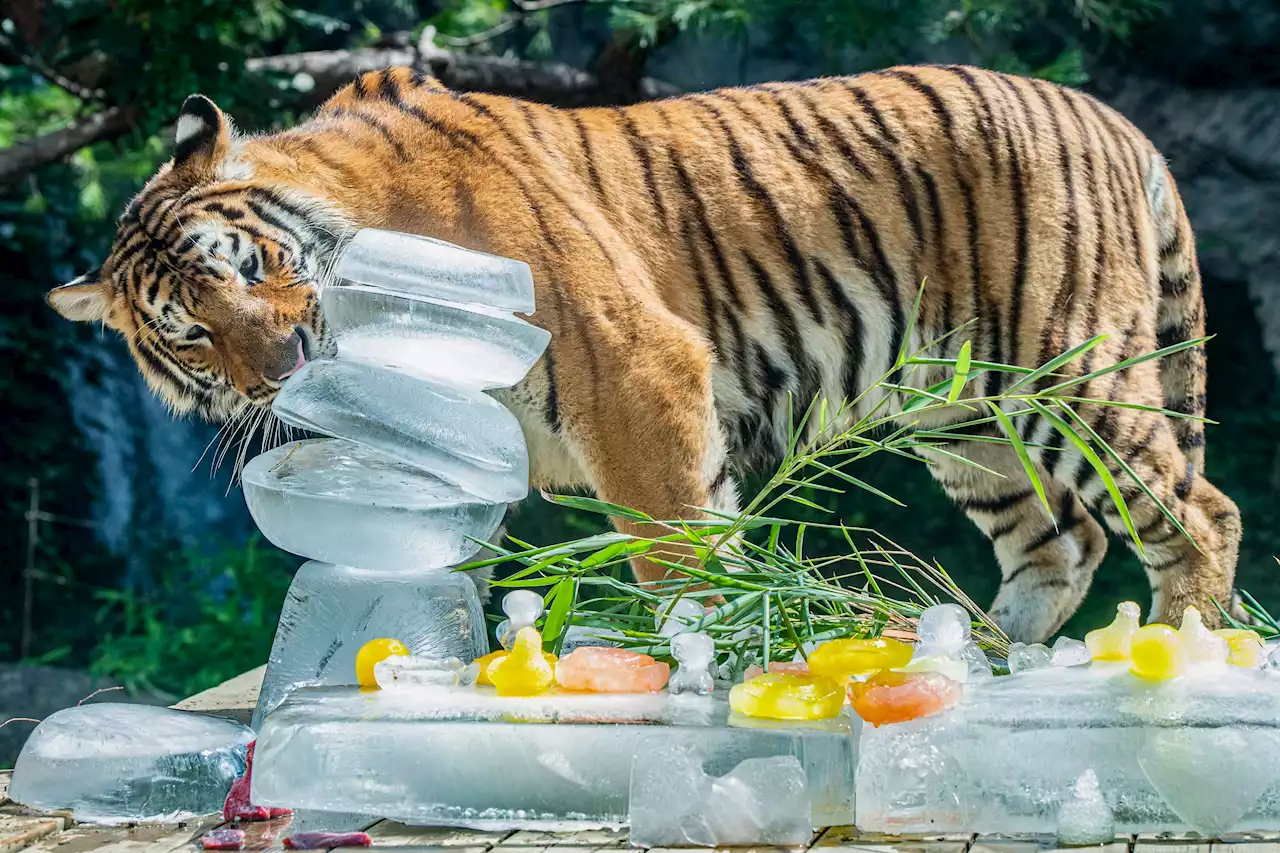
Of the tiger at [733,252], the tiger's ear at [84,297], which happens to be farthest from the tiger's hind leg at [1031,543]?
the tiger's ear at [84,297]

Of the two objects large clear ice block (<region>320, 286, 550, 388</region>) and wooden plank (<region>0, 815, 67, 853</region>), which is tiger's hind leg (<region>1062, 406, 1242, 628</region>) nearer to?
large clear ice block (<region>320, 286, 550, 388</region>)

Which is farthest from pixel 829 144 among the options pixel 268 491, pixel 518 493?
pixel 268 491

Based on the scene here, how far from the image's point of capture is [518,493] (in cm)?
201

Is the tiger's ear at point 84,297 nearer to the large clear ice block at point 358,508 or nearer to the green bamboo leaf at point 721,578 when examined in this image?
the large clear ice block at point 358,508

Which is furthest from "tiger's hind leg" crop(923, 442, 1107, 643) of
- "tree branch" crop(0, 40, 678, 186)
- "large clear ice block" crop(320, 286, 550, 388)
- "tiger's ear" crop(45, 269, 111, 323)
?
"tree branch" crop(0, 40, 678, 186)

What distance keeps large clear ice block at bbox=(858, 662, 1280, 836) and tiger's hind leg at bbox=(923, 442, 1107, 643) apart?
1.93 metres

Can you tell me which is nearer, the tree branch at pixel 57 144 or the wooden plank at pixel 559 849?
the wooden plank at pixel 559 849

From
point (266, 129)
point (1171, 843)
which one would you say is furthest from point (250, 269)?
point (266, 129)

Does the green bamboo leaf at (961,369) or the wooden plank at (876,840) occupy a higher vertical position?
the green bamboo leaf at (961,369)

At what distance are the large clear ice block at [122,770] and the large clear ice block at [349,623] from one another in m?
0.18

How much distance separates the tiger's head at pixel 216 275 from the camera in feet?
8.13

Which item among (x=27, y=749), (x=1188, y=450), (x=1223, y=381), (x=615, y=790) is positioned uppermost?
(x=615, y=790)

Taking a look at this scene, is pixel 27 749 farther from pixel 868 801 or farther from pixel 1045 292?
pixel 1045 292

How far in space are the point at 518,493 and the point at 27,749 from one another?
2.34 feet
